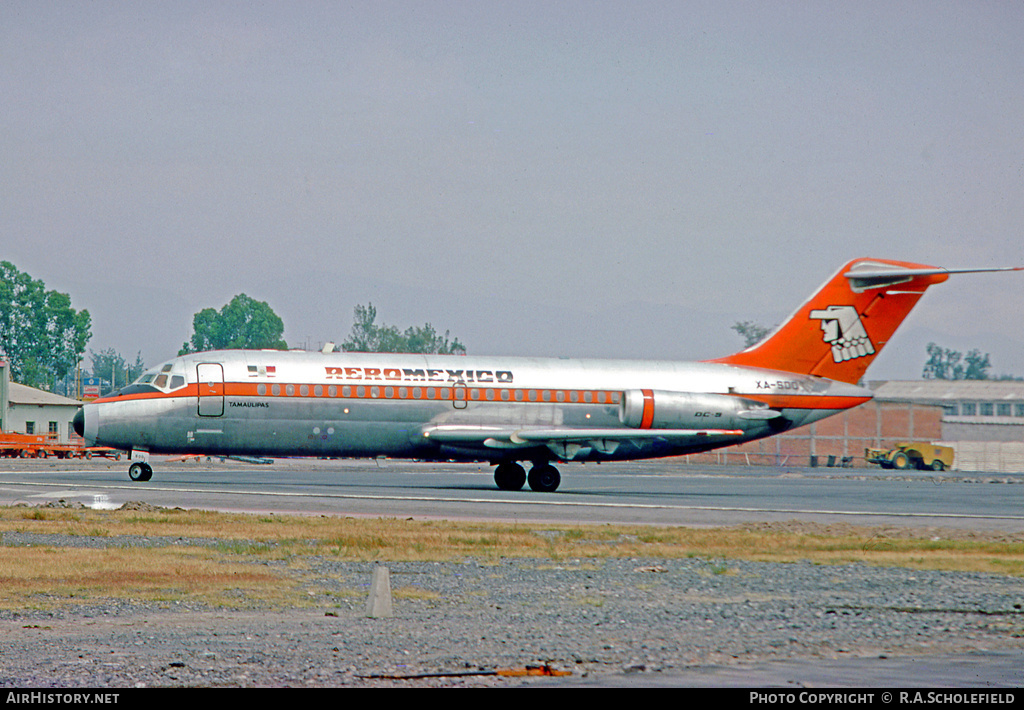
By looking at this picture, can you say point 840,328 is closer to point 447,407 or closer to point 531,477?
point 531,477

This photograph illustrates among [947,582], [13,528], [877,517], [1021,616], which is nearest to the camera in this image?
[1021,616]

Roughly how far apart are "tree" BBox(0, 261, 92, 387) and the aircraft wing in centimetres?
11659

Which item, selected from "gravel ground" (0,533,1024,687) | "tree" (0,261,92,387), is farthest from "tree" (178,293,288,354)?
"gravel ground" (0,533,1024,687)

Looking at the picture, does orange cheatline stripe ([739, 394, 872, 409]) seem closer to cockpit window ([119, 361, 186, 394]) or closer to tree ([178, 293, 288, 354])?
cockpit window ([119, 361, 186, 394])

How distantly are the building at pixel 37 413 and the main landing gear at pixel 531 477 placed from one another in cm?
6162

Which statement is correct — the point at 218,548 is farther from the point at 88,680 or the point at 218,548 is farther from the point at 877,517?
the point at 877,517

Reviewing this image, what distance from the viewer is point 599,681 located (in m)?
9.45

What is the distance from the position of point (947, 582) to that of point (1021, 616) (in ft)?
11.5

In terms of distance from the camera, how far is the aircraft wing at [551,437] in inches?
1515

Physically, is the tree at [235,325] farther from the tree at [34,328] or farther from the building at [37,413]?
the building at [37,413]

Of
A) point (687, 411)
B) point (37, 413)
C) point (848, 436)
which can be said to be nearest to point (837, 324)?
point (687, 411)

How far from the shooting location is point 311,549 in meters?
19.7

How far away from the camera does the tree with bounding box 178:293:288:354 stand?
179 metres
